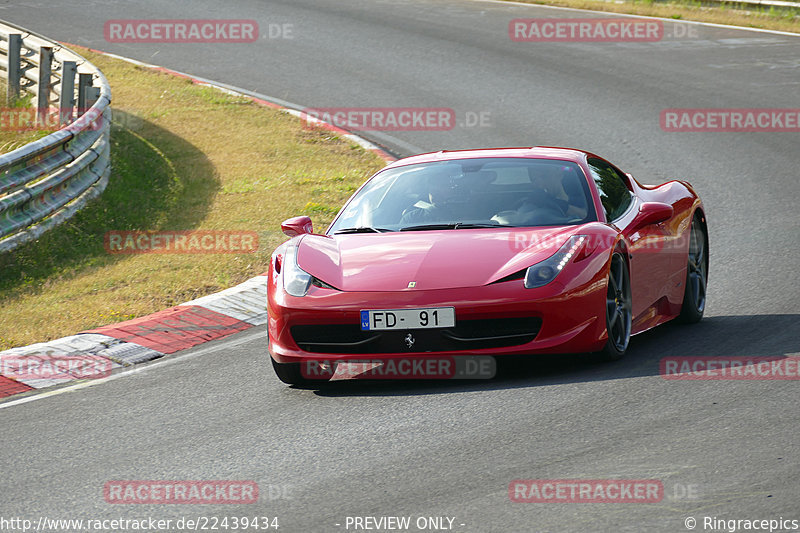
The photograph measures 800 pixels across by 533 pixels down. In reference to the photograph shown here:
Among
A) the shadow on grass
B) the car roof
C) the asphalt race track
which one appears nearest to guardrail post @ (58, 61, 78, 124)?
the shadow on grass

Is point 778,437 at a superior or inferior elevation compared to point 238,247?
superior

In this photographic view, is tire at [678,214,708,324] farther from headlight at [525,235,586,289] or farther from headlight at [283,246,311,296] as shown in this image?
headlight at [283,246,311,296]

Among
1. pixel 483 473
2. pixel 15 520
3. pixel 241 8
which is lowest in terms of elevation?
pixel 241 8

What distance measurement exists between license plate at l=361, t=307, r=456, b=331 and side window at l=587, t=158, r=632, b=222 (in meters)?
1.58

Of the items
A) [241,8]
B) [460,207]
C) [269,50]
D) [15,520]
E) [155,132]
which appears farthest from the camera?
[241,8]

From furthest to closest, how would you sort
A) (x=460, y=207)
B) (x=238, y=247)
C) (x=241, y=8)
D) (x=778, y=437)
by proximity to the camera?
(x=241, y=8) < (x=238, y=247) < (x=460, y=207) < (x=778, y=437)

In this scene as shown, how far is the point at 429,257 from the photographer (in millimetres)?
6602

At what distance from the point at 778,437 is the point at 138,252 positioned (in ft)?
24.2

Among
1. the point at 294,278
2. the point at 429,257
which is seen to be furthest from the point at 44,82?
the point at 429,257

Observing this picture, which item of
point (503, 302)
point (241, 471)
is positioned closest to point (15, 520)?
point (241, 471)

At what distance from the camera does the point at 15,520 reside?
15.6 ft

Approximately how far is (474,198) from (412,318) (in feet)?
4.37

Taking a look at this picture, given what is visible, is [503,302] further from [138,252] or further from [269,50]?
[269,50]

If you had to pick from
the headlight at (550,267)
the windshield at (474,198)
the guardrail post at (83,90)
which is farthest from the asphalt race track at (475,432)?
the guardrail post at (83,90)
